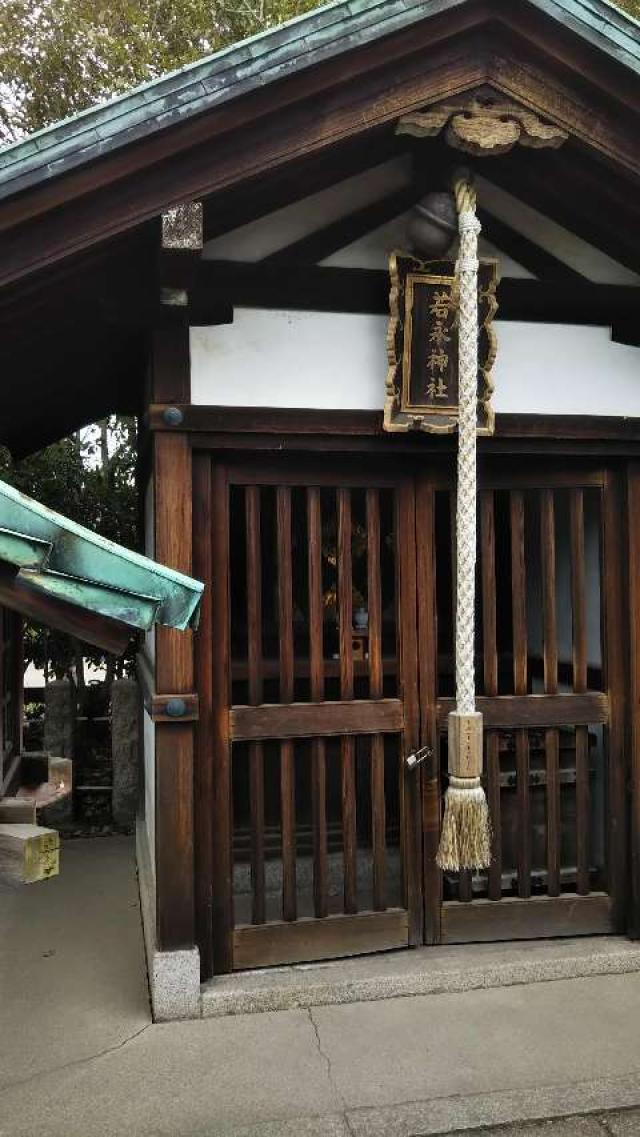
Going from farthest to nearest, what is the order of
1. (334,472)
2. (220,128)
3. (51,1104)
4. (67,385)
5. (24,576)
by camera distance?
(67,385)
(334,472)
(220,128)
(51,1104)
(24,576)

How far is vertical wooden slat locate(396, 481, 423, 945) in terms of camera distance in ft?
15.0

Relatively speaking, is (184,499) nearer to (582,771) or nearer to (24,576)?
(24,576)

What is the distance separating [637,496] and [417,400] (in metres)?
1.44

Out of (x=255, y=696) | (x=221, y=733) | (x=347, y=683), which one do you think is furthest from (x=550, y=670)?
(x=221, y=733)

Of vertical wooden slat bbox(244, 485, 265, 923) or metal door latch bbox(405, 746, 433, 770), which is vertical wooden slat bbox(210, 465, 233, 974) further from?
metal door latch bbox(405, 746, 433, 770)

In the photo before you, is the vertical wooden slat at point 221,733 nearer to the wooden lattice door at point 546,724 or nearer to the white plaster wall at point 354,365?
the white plaster wall at point 354,365

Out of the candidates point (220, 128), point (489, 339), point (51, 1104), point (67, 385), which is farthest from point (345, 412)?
point (51, 1104)

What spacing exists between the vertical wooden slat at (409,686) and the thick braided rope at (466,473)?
883mm

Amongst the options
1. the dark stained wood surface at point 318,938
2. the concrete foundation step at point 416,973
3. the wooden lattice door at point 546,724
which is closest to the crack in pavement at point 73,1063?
the concrete foundation step at point 416,973

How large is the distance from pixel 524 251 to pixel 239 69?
189 centimetres

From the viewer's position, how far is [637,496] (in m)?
4.71

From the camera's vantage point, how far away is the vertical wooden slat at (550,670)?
4.75 metres

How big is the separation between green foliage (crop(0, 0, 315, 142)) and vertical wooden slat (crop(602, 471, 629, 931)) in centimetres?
810

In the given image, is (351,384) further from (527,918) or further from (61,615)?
(527,918)
